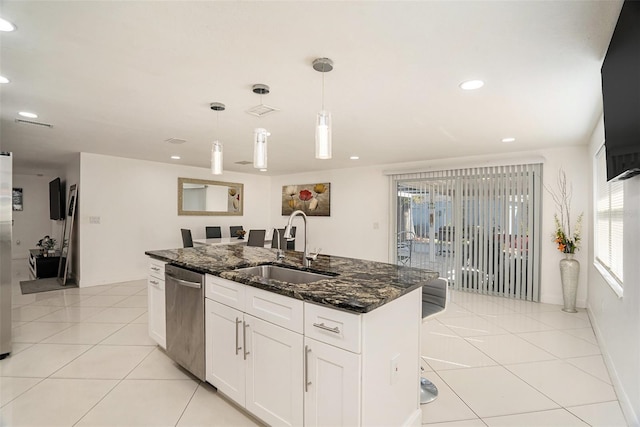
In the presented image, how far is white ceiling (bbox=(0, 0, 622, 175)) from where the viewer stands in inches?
60.1

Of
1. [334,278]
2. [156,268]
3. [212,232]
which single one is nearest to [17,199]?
[212,232]

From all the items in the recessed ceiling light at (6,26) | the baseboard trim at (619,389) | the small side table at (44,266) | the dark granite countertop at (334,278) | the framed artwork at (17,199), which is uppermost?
the recessed ceiling light at (6,26)

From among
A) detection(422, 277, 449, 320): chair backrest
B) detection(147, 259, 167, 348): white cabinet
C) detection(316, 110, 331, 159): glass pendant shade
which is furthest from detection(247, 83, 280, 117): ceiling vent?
detection(422, 277, 449, 320): chair backrest

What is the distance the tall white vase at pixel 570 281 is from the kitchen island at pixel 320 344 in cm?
329

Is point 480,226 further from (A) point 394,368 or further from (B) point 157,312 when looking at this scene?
(B) point 157,312

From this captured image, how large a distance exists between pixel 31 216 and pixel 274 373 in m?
9.80

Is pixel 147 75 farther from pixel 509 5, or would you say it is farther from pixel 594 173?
pixel 594 173

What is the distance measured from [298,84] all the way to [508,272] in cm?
436

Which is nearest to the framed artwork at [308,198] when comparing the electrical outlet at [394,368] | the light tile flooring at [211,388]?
the light tile flooring at [211,388]

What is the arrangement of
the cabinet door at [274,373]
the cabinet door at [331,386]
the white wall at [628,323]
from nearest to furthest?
1. the cabinet door at [331,386]
2. the cabinet door at [274,373]
3. the white wall at [628,323]

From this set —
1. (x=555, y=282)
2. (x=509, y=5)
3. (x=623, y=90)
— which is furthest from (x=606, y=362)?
(x=509, y=5)

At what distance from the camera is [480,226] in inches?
196

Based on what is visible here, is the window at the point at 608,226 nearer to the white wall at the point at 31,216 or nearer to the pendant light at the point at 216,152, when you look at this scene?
the pendant light at the point at 216,152

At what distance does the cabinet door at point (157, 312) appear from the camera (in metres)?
2.73
